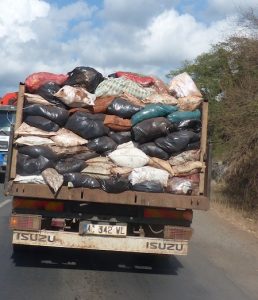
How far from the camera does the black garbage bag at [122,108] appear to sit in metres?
8.09

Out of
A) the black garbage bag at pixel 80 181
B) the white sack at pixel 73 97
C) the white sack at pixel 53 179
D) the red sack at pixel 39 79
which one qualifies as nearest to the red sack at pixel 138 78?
the red sack at pixel 39 79

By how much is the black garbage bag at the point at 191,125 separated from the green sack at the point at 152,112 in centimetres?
23

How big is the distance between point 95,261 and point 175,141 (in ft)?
6.89

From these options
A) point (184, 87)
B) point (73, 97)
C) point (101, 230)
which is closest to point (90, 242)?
point (101, 230)

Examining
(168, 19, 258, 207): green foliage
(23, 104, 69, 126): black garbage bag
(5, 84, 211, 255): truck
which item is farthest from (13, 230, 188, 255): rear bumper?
(168, 19, 258, 207): green foliage

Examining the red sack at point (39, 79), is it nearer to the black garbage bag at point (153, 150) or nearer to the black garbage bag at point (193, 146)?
the black garbage bag at point (153, 150)

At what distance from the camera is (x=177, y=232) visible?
304 inches

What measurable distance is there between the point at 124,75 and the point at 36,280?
3.41m

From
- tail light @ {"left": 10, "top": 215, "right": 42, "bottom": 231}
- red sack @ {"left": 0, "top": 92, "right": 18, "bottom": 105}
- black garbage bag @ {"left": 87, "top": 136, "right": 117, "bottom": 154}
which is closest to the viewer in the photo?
tail light @ {"left": 10, "top": 215, "right": 42, "bottom": 231}

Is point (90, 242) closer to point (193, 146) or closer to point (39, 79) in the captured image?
point (193, 146)

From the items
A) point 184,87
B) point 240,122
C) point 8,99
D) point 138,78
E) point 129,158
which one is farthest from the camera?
point 8,99

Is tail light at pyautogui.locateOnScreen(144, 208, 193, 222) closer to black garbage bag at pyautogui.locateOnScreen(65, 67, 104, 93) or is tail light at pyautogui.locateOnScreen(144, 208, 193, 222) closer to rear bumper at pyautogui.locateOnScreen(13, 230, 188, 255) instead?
rear bumper at pyautogui.locateOnScreen(13, 230, 188, 255)

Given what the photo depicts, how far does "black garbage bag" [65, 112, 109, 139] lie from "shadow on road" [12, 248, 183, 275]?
1.78m

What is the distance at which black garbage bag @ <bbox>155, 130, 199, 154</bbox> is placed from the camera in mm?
7984
